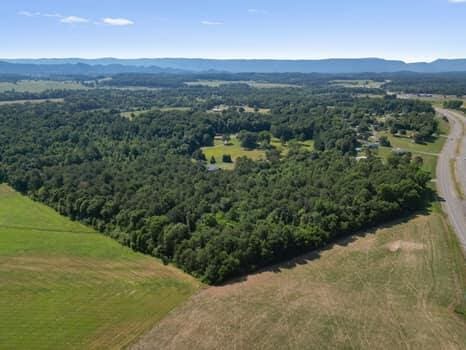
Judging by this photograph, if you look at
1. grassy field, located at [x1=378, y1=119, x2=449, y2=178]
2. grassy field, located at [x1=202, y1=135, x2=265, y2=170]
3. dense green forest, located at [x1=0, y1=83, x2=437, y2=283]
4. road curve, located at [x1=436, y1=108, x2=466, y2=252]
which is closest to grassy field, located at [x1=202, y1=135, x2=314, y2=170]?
grassy field, located at [x1=202, y1=135, x2=265, y2=170]

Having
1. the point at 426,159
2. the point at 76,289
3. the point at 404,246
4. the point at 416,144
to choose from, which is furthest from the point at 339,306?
the point at 416,144

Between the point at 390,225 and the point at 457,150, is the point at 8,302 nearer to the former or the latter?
the point at 390,225

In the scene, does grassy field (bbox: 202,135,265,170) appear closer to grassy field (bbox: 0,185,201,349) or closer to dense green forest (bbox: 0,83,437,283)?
dense green forest (bbox: 0,83,437,283)

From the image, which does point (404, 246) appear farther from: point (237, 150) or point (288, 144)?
point (237, 150)

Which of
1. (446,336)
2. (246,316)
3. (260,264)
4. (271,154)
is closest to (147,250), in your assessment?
(260,264)

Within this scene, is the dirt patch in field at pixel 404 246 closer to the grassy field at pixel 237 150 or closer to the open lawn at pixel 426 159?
the open lawn at pixel 426 159

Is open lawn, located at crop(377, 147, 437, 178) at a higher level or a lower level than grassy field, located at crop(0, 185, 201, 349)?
higher

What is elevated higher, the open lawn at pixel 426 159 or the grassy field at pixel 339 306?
the open lawn at pixel 426 159

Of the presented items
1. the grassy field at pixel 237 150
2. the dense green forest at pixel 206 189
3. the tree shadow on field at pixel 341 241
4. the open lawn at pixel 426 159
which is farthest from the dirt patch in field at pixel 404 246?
the grassy field at pixel 237 150

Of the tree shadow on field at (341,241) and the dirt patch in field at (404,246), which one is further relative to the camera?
the dirt patch in field at (404,246)
